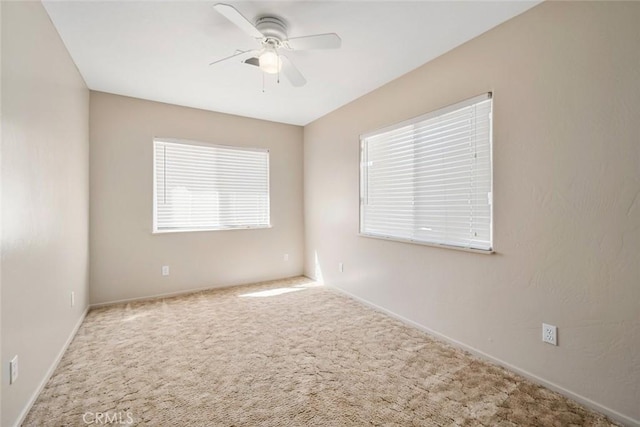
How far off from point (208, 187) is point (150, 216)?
830 millimetres

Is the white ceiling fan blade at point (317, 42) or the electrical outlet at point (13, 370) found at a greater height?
Answer: the white ceiling fan blade at point (317, 42)

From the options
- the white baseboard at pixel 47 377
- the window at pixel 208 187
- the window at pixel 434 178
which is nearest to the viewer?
the white baseboard at pixel 47 377

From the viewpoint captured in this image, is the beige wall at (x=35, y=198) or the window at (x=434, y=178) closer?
the beige wall at (x=35, y=198)

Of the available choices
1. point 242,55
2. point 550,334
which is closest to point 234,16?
point 242,55

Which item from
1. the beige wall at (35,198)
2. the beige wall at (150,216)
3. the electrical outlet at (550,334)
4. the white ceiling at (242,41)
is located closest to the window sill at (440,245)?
the electrical outlet at (550,334)

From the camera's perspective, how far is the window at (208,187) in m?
3.83

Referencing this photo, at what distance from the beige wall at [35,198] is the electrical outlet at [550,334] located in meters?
3.10

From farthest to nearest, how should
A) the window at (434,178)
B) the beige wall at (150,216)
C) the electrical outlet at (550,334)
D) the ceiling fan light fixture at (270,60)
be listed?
the beige wall at (150,216) < the window at (434,178) < the ceiling fan light fixture at (270,60) < the electrical outlet at (550,334)

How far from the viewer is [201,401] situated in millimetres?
1782

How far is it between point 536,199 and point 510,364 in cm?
121

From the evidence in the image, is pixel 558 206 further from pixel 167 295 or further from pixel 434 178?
pixel 167 295

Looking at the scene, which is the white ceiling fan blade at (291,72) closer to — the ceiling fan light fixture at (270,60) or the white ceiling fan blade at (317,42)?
the ceiling fan light fixture at (270,60)

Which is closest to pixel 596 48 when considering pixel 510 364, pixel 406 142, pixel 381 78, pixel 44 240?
pixel 406 142

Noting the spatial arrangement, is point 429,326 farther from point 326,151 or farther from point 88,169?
point 88,169
